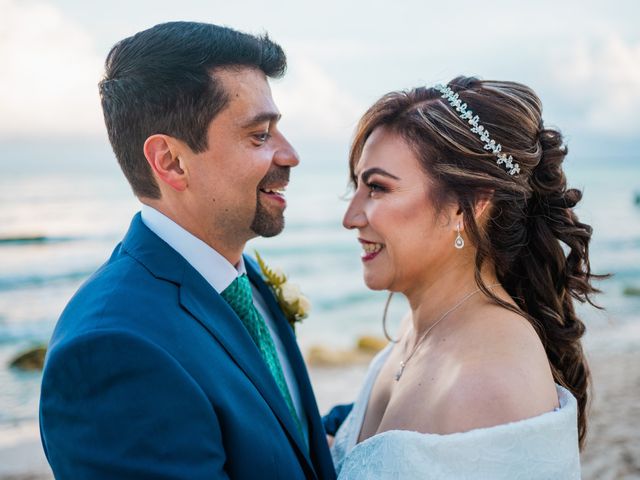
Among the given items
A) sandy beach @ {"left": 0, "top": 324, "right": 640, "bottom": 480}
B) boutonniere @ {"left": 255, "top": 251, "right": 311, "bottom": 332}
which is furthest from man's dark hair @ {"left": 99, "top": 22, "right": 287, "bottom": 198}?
sandy beach @ {"left": 0, "top": 324, "right": 640, "bottom": 480}

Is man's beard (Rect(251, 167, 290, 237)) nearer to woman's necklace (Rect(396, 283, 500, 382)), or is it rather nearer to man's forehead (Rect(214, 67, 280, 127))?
man's forehead (Rect(214, 67, 280, 127))

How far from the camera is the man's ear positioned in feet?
8.88

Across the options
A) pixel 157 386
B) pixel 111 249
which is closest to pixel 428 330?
pixel 157 386

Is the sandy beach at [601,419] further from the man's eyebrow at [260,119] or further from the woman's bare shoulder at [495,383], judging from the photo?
the man's eyebrow at [260,119]

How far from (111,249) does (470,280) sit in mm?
22851

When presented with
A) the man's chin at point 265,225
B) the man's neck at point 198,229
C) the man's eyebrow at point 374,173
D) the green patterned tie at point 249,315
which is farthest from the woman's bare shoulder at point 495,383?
the man's neck at point 198,229

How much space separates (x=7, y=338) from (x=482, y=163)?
486 inches

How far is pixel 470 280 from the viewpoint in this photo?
10.0 feet

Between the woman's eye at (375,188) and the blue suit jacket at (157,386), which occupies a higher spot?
the woman's eye at (375,188)

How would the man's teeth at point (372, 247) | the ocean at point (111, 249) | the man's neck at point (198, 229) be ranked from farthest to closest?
the ocean at point (111, 249), the man's teeth at point (372, 247), the man's neck at point (198, 229)

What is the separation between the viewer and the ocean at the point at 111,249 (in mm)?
13250

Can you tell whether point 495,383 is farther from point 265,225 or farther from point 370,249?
point 265,225

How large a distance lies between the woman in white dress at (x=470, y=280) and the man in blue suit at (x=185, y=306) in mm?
447

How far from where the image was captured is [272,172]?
2893 millimetres
